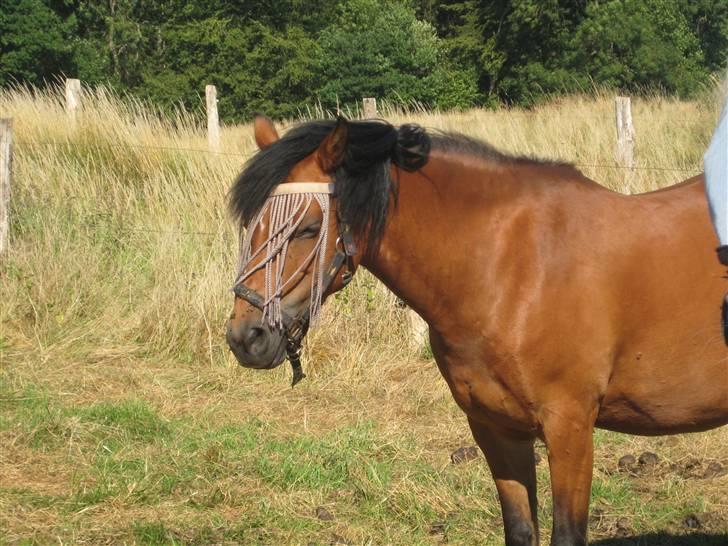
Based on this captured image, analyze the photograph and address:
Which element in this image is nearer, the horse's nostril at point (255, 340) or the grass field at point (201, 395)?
the horse's nostril at point (255, 340)

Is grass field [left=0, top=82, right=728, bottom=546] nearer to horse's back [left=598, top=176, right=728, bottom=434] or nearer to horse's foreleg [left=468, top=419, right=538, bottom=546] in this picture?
horse's foreleg [left=468, top=419, right=538, bottom=546]

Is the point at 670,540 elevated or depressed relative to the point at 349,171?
depressed

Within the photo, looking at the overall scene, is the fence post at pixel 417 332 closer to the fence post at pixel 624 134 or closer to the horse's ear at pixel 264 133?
the fence post at pixel 624 134

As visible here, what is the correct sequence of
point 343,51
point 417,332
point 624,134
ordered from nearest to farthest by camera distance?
point 417,332 < point 624,134 < point 343,51

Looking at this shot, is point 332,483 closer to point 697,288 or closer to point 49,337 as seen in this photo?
point 697,288

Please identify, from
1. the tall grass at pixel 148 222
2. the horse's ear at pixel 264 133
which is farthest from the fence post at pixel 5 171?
the horse's ear at pixel 264 133

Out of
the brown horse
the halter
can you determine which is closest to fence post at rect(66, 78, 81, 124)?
the brown horse

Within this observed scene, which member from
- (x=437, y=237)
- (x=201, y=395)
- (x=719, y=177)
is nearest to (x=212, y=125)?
(x=201, y=395)

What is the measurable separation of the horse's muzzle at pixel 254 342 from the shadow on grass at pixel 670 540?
2121mm

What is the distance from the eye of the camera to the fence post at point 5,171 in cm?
811

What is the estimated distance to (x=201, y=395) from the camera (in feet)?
21.0

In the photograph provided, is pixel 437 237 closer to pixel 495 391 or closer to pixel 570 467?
pixel 495 391

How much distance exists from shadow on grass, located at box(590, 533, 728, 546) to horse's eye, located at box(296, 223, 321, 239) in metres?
2.22

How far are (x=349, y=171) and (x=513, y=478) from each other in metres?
1.36
